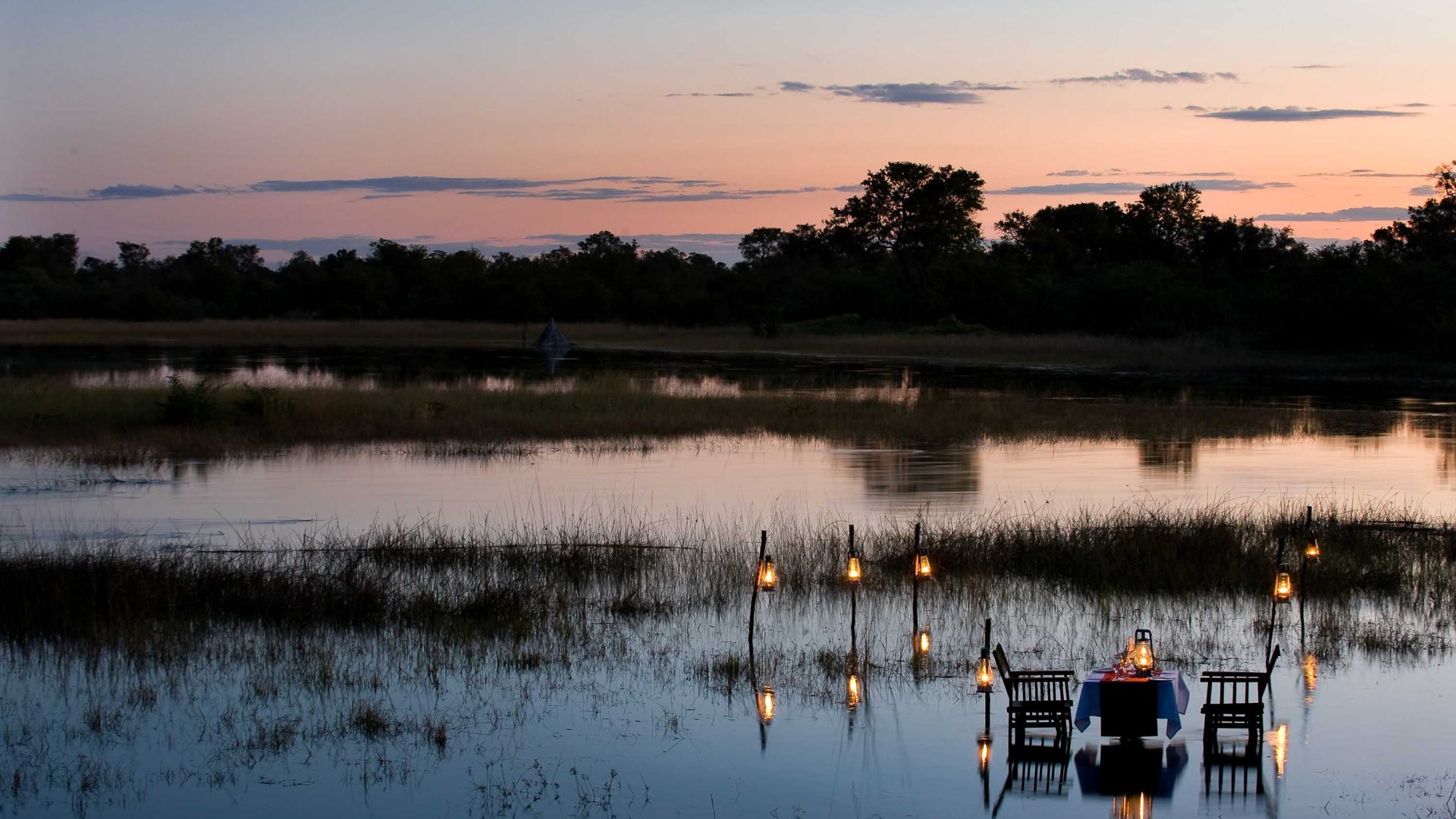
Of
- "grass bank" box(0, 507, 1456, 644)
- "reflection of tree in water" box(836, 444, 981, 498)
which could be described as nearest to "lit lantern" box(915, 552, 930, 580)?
"grass bank" box(0, 507, 1456, 644)

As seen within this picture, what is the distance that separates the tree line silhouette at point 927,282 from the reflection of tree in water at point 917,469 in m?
33.7

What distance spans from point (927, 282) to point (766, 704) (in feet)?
277

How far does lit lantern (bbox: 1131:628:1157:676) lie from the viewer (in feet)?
29.0

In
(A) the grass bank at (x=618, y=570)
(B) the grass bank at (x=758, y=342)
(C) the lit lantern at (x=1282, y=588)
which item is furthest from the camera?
(B) the grass bank at (x=758, y=342)

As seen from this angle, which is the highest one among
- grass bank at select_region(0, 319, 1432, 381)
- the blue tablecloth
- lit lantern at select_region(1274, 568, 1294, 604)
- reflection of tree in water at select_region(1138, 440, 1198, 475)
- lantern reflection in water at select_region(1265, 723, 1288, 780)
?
lit lantern at select_region(1274, 568, 1294, 604)

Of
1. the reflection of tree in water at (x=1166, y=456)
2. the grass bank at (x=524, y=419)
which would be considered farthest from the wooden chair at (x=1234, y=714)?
the grass bank at (x=524, y=419)

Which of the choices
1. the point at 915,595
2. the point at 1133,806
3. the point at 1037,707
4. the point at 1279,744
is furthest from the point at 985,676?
the point at 915,595

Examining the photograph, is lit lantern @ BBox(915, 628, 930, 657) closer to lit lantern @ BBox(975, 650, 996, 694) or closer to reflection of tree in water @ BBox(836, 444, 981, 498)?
lit lantern @ BBox(975, 650, 996, 694)

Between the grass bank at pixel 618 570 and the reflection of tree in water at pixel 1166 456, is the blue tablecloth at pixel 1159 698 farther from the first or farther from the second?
the reflection of tree in water at pixel 1166 456

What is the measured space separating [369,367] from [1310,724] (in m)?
43.3

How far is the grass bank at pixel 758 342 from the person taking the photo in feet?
180

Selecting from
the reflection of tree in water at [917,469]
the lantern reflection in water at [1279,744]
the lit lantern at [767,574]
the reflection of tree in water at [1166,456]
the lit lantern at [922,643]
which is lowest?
the reflection of tree in water at [1166,456]

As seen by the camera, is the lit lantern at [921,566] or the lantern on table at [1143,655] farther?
the lit lantern at [921,566]

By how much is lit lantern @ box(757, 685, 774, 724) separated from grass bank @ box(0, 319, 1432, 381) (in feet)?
142
